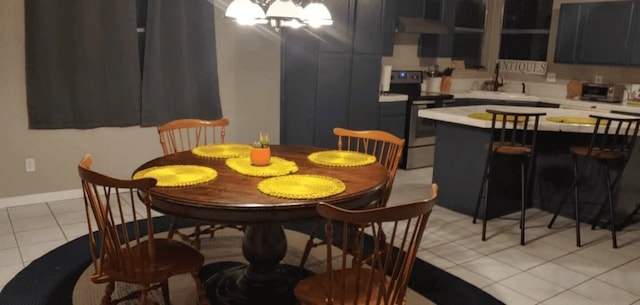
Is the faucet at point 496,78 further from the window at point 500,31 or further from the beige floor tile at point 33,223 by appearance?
the beige floor tile at point 33,223

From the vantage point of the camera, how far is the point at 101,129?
4320 millimetres

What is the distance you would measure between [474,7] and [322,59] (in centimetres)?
271

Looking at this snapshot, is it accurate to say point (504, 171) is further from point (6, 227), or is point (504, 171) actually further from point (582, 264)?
point (6, 227)

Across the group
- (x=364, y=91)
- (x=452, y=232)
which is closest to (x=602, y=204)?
(x=452, y=232)

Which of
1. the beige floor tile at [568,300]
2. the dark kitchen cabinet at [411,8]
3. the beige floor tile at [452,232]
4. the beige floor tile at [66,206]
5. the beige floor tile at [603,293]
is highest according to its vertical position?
the dark kitchen cabinet at [411,8]

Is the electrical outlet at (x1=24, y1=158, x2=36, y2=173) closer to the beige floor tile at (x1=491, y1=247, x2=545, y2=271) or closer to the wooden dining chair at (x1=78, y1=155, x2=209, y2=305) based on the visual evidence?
the wooden dining chair at (x1=78, y1=155, x2=209, y2=305)

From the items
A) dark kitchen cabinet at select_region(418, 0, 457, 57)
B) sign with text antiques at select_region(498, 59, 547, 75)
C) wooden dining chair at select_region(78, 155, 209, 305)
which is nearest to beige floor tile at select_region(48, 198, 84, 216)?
wooden dining chair at select_region(78, 155, 209, 305)

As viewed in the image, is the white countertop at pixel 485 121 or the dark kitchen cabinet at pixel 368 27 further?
the dark kitchen cabinet at pixel 368 27

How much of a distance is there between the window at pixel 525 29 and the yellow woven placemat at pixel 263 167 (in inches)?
199

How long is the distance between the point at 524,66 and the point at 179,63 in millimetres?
4534

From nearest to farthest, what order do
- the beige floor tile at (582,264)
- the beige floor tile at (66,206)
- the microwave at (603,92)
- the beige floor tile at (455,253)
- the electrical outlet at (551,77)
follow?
1. the beige floor tile at (582,264)
2. the beige floor tile at (455,253)
3. the beige floor tile at (66,206)
4. the microwave at (603,92)
5. the electrical outlet at (551,77)

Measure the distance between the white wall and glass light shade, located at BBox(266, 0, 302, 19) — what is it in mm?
2541

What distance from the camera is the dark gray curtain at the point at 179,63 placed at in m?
4.34

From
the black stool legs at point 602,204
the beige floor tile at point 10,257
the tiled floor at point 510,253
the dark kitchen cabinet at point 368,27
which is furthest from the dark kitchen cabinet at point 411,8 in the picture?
the beige floor tile at point 10,257
